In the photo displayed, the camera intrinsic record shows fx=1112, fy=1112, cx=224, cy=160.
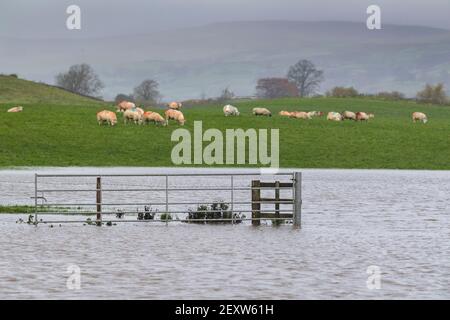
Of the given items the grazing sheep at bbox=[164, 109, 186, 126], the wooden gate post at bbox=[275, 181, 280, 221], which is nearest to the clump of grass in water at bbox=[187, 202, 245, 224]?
the wooden gate post at bbox=[275, 181, 280, 221]

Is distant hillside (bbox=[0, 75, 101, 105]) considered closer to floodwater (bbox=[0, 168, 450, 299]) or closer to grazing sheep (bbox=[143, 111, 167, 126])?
grazing sheep (bbox=[143, 111, 167, 126])

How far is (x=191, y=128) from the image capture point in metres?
86.1

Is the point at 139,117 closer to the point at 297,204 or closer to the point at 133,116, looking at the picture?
the point at 133,116

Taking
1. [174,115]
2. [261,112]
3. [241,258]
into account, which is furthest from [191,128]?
[241,258]

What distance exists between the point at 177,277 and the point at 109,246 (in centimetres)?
624

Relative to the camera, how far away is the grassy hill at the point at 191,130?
72.1m

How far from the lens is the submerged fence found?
34812 millimetres

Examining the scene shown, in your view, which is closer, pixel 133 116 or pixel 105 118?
pixel 105 118

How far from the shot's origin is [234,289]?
808 inches

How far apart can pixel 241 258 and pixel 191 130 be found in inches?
2354

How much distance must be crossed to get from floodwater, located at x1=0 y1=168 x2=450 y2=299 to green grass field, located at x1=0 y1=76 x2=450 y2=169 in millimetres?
29980

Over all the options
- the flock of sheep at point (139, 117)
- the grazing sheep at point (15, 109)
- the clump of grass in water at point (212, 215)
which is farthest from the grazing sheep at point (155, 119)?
the clump of grass in water at point (212, 215)

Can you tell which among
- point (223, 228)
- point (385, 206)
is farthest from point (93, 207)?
point (385, 206)
